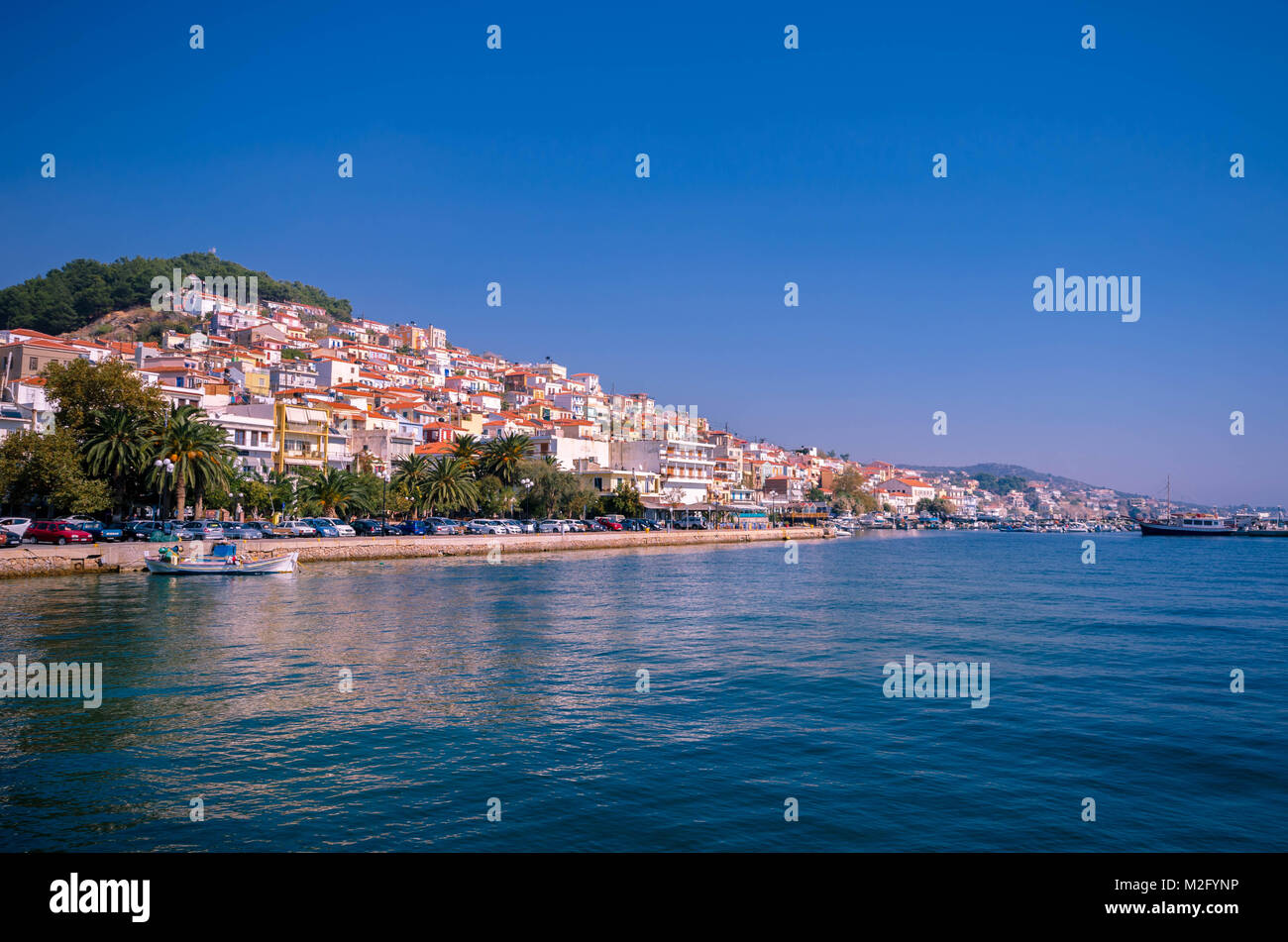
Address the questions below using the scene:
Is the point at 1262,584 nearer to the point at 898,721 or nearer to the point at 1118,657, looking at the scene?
the point at 1118,657

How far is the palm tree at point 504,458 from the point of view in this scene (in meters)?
77.2

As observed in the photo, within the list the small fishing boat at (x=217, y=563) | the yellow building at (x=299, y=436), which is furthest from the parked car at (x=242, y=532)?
the yellow building at (x=299, y=436)

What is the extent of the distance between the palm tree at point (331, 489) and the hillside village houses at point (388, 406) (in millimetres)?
5070

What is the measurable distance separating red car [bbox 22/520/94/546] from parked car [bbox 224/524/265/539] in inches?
262

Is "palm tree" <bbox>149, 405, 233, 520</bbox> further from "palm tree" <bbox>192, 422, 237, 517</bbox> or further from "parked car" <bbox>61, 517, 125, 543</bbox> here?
"parked car" <bbox>61, 517, 125, 543</bbox>

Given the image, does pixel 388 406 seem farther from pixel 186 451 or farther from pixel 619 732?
pixel 619 732

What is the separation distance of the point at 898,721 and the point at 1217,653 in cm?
1366

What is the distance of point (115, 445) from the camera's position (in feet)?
152

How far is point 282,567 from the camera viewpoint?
3944 cm

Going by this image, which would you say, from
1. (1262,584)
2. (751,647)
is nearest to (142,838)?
(751,647)

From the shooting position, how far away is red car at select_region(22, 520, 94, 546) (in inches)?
1585
